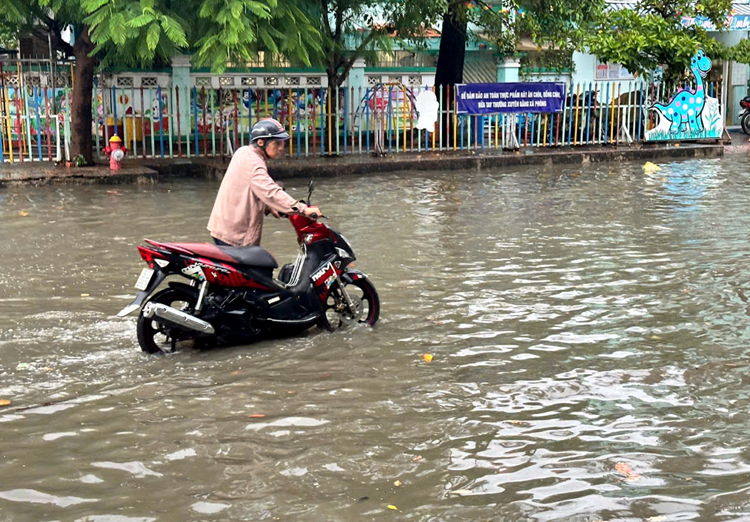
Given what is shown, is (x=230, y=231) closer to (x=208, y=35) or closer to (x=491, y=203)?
(x=491, y=203)

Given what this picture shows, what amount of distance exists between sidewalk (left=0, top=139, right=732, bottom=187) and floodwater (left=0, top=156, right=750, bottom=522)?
193 inches

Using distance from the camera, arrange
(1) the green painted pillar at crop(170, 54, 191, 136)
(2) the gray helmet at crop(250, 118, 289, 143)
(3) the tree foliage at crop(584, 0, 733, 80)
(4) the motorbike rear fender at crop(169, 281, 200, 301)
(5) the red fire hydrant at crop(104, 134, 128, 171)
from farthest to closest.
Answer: (1) the green painted pillar at crop(170, 54, 191, 136), (3) the tree foliage at crop(584, 0, 733, 80), (5) the red fire hydrant at crop(104, 134, 128, 171), (2) the gray helmet at crop(250, 118, 289, 143), (4) the motorbike rear fender at crop(169, 281, 200, 301)

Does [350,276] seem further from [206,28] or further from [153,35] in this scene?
[206,28]

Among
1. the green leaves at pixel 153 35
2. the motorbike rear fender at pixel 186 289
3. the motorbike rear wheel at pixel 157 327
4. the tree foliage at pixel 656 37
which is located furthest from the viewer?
the tree foliage at pixel 656 37

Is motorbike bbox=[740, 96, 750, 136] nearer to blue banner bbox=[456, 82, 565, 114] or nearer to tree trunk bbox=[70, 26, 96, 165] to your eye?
blue banner bbox=[456, 82, 565, 114]

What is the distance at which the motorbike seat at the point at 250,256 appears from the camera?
6.07 m

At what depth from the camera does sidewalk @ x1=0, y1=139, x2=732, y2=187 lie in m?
14.7

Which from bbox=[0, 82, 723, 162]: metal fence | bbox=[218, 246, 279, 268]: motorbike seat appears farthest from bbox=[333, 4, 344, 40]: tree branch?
bbox=[218, 246, 279, 268]: motorbike seat

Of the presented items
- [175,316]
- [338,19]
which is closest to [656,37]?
[338,19]

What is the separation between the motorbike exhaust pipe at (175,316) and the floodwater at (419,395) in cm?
22

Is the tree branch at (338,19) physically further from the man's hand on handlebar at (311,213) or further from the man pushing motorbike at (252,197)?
the man's hand on handlebar at (311,213)

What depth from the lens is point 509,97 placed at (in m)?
19.3

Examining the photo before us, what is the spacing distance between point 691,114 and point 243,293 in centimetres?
1661

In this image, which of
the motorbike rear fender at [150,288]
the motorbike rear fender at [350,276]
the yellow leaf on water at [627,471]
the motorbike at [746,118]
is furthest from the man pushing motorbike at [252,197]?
the motorbike at [746,118]
